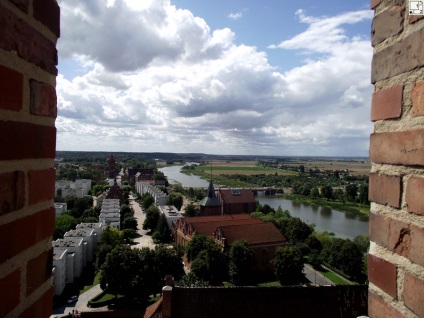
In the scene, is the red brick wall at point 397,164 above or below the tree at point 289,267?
above

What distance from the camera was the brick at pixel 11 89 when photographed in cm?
147

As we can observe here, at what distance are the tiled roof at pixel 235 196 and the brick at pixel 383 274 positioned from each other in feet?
181

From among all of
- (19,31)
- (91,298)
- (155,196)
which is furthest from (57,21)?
(155,196)

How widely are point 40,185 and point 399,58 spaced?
186 centimetres

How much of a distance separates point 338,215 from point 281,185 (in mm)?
56959

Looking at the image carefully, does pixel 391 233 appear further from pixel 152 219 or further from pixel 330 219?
pixel 330 219

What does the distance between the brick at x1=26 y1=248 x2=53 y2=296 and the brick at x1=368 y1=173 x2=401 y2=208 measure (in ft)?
5.76

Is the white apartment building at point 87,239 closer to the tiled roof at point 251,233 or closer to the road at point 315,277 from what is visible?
the tiled roof at point 251,233

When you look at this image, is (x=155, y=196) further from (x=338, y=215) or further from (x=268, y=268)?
(x=268, y=268)

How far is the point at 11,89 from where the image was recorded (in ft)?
4.99

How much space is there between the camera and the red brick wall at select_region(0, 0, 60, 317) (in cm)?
149

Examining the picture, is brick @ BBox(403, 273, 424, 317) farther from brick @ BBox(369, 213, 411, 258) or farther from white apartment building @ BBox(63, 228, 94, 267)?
white apartment building @ BBox(63, 228, 94, 267)

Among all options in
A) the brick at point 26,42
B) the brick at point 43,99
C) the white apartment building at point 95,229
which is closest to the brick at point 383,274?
the brick at point 43,99

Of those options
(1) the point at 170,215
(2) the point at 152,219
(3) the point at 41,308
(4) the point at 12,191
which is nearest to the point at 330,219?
(1) the point at 170,215
